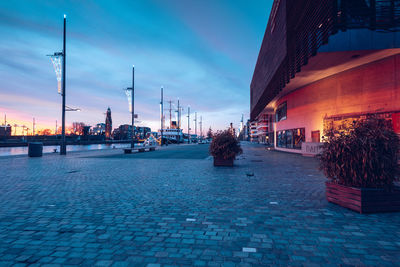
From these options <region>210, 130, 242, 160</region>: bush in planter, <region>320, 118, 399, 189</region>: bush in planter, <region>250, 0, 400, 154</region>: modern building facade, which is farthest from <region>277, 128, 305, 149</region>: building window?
<region>320, 118, 399, 189</region>: bush in planter

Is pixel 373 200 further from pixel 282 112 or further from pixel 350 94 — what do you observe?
pixel 282 112

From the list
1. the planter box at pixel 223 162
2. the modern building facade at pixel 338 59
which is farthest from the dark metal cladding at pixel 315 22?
the planter box at pixel 223 162

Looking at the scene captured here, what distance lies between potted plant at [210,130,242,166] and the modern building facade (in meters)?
4.91

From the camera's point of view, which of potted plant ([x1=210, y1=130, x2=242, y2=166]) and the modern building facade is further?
potted plant ([x1=210, y1=130, x2=242, y2=166])

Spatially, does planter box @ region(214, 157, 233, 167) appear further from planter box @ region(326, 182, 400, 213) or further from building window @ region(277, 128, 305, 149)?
building window @ region(277, 128, 305, 149)

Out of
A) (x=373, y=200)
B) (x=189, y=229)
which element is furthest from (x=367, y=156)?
(x=189, y=229)

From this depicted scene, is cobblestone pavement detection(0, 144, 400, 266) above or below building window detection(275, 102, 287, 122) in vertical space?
below

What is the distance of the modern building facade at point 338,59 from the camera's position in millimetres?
11695

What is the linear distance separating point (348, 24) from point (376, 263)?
12850mm

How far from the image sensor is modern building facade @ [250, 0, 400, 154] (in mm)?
11695

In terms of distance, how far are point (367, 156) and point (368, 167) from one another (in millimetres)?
236

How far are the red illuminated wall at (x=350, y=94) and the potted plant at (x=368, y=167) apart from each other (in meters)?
12.6

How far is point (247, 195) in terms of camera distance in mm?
6031

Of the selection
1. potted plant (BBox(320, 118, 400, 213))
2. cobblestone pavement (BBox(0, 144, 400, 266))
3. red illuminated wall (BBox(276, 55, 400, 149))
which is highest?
red illuminated wall (BBox(276, 55, 400, 149))
